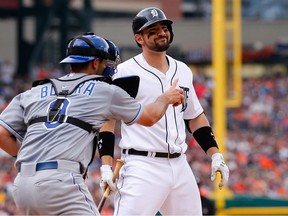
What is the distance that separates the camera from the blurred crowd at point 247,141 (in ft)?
58.7

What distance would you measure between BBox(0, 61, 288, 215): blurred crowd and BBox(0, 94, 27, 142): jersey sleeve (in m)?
7.82

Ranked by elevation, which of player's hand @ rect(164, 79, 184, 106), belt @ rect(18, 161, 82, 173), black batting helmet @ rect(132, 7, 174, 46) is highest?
black batting helmet @ rect(132, 7, 174, 46)

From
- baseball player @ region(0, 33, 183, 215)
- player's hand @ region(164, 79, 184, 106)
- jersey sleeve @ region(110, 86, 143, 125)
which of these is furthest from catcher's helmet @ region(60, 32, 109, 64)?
player's hand @ region(164, 79, 184, 106)

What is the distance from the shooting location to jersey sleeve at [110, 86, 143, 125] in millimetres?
4984

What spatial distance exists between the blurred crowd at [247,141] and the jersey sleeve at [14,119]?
7820 mm

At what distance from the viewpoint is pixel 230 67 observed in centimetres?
1443

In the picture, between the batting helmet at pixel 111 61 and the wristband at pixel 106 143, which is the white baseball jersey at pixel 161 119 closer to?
the wristband at pixel 106 143

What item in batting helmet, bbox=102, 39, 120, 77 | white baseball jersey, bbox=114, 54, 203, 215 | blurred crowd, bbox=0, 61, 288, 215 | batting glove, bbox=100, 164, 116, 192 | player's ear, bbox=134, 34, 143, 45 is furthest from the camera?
blurred crowd, bbox=0, 61, 288, 215

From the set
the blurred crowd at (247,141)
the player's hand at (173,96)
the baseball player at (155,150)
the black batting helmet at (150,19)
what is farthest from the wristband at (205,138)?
the blurred crowd at (247,141)

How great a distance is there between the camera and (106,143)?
6.25 metres

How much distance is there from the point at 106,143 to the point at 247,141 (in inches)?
656

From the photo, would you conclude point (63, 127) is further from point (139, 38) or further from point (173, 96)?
point (139, 38)

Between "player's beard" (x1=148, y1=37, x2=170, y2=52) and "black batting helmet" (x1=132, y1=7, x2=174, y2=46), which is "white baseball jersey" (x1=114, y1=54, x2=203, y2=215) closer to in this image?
"player's beard" (x1=148, y1=37, x2=170, y2=52)

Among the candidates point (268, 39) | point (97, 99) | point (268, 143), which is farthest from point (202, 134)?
point (268, 39)
